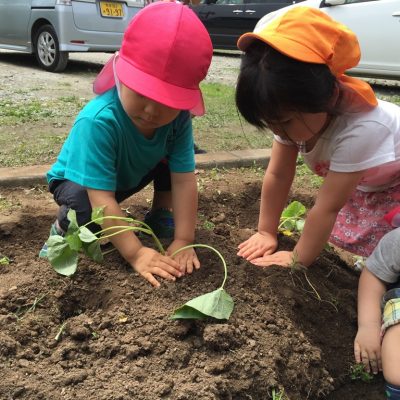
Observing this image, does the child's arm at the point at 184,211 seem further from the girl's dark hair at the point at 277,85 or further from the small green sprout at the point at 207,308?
the girl's dark hair at the point at 277,85

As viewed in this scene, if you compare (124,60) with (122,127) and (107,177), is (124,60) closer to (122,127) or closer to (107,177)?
(122,127)

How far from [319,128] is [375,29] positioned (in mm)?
5632

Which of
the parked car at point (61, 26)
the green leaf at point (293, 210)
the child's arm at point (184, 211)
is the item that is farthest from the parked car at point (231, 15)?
the child's arm at point (184, 211)

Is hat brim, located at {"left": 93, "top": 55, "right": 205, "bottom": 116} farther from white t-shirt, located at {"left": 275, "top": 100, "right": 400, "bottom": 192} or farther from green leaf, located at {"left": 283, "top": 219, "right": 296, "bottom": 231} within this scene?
green leaf, located at {"left": 283, "top": 219, "right": 296, "bottom": 231}

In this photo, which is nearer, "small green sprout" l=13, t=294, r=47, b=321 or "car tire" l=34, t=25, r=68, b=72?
"small green sprout" l=13, t=294, r=47, b=321

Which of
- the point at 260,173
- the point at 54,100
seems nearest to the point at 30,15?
the point at 54,100

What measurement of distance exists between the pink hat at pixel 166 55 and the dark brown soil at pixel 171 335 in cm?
62

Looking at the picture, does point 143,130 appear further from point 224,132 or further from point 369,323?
point 224,132

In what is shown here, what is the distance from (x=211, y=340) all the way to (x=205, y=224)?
1100 millimetres

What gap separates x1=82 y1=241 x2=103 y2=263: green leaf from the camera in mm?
1759

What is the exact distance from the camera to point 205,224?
101 inches

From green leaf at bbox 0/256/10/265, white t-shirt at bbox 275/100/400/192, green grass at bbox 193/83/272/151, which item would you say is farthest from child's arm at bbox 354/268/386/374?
green grass at bbox 193/83/272/151

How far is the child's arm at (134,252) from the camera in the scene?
180cm

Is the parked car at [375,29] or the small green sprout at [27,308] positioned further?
the parked car at [375,29]
